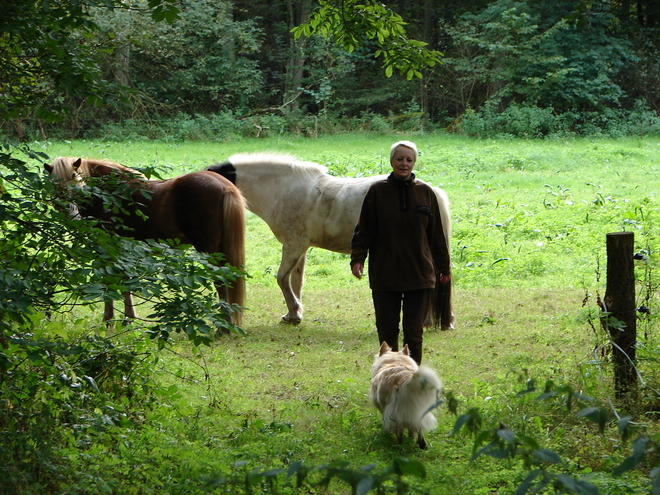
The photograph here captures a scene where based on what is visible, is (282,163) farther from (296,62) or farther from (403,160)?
(296,62)

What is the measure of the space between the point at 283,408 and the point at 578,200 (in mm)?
9872

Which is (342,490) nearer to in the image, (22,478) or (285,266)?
(22,478)

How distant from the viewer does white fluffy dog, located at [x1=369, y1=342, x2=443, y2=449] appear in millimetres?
4125

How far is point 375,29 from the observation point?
6023mm

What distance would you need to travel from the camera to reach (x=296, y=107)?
2995 centimetres

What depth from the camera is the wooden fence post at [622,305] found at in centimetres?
477

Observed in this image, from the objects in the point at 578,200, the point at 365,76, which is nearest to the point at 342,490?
the point at 578,200

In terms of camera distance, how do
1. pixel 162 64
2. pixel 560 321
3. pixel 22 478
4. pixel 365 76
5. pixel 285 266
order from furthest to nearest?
pixel 365 76, pixel 162 64, pixel 285 266, pixel 560 321, pixel 22 478

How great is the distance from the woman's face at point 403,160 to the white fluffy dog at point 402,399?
1419 millimetres

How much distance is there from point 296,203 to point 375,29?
9.65 feet

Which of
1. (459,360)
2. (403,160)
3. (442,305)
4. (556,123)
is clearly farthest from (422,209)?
(556,123)

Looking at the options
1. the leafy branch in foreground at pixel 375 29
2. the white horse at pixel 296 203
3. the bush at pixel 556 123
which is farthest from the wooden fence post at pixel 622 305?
the bush at pixel 556 123

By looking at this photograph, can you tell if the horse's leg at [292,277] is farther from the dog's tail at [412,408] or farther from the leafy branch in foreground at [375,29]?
the dog's tail at [412,408]

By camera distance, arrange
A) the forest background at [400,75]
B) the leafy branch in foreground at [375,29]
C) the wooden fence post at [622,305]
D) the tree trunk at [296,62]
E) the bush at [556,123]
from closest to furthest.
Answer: the wooden fence post at [622,305], the leafy branch in foreground at [375,29], the bush at [556,123], the forest background at [400,75], the tree trunk at [296,62]
